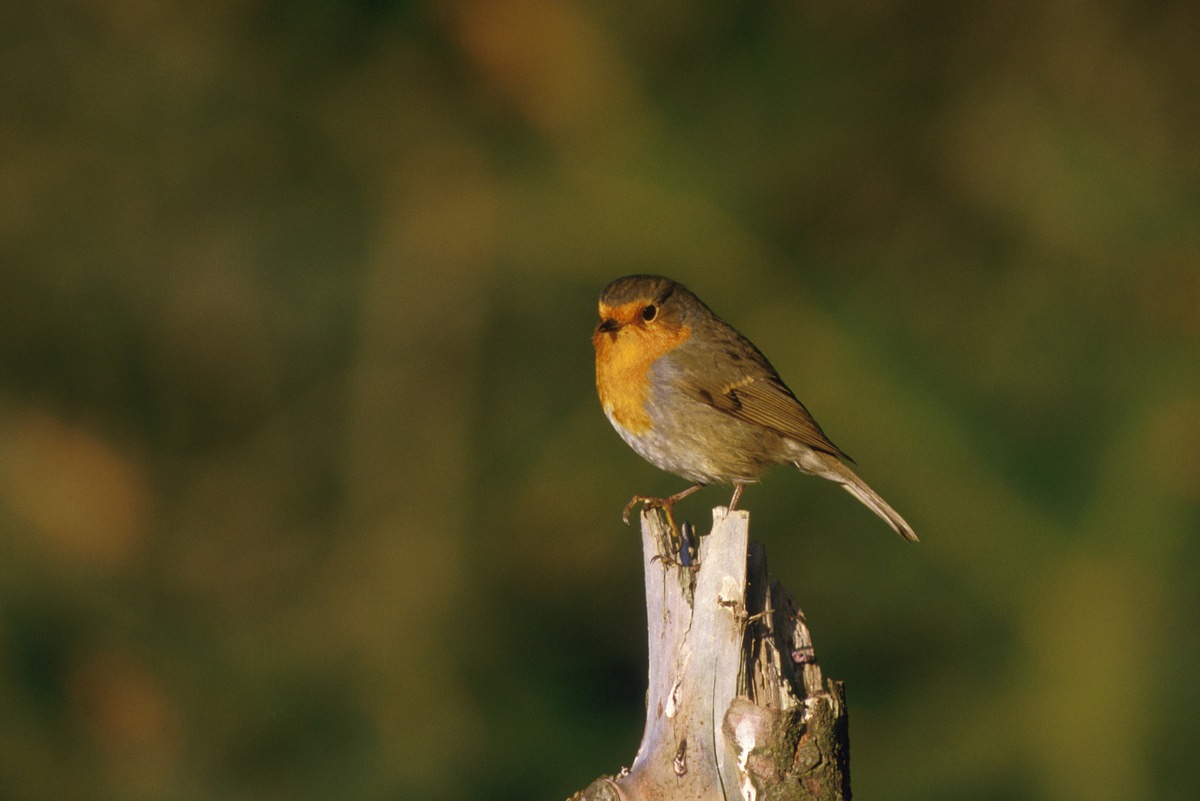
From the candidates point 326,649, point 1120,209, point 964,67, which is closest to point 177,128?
point 326,649

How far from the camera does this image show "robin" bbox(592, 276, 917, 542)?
186 inches

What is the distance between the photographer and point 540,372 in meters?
Answer: 7.87

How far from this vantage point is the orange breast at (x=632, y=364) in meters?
4.75

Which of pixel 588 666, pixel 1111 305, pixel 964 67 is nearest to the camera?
pixel 588 666

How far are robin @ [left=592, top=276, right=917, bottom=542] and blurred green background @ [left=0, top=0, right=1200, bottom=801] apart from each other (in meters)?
2.30

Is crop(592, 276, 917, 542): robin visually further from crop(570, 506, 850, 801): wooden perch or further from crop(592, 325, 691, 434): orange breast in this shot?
crop(570, 506, 850, 801): wooden perch

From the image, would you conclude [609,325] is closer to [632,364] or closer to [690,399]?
[632,364]

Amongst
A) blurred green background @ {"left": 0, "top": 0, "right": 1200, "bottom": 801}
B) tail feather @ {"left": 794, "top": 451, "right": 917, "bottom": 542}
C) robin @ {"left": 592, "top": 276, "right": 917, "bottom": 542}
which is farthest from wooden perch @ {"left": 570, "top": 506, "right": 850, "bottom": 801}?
blurred green background @ {"left": 0, "top": 0, "right": 1200, "bottom": 801}

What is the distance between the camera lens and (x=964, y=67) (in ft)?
28.3

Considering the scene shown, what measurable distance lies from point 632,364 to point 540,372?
313 cm

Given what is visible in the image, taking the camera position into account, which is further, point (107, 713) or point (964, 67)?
point (964, 67)

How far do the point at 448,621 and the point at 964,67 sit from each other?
411 cm

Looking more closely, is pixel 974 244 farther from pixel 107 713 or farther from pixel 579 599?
pixel 107 713

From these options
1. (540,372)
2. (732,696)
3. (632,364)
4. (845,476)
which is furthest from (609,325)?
(540,372)
